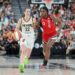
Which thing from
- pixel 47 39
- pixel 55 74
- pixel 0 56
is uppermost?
pixel 47 39

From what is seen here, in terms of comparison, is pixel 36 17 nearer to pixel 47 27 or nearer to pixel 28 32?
pixel 47 27

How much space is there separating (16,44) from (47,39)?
14.7 feet

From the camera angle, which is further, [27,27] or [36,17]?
[36,17]

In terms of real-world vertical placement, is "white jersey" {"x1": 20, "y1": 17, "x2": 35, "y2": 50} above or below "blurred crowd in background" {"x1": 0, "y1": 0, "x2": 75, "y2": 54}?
above

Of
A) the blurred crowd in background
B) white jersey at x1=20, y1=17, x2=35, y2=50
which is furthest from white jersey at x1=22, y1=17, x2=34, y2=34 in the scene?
the blurred crowd in background

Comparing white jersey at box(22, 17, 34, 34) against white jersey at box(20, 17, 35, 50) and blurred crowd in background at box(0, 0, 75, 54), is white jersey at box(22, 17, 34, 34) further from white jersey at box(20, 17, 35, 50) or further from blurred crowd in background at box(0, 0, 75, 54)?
blurred crowd in background at box(0, 0, 75, 54)

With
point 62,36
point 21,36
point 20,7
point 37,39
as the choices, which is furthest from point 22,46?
point 20,7

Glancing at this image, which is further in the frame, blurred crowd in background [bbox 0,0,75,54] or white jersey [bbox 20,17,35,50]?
blurred crowd in background [bbox 0,0,75,54]

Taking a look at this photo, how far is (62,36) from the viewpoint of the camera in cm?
1612

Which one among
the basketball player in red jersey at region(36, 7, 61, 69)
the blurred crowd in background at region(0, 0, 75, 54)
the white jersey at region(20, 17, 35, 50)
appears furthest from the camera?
the blurred crowd in background at region(0, 0, 75, 54)

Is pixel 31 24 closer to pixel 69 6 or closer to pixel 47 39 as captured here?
pixel 47 39

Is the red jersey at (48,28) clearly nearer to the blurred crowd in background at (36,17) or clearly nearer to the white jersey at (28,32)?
the white jersey at (28,32)

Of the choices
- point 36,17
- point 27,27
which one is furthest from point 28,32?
point 36,17

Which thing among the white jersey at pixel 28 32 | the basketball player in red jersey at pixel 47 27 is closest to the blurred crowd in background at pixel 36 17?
the basketball player in red jersey at pixel 47 27
